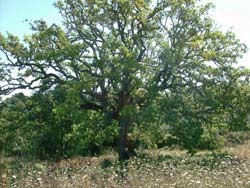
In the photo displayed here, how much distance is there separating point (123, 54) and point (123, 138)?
4021mm

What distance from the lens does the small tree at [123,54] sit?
20.5 m

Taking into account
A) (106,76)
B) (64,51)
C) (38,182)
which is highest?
(64,51)

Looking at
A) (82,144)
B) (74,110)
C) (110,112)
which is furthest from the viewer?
(110,112)

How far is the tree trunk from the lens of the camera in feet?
68.6

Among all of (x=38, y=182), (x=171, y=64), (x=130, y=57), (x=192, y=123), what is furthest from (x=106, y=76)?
(x=38, y=182)

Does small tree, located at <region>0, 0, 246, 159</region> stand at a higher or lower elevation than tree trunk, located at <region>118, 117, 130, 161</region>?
higher

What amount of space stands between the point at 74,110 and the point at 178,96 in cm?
462

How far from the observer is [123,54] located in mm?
20047

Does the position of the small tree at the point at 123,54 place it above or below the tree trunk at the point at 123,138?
above

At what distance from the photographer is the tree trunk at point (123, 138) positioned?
68.6ft

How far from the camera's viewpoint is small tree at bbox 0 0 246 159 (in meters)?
20.5

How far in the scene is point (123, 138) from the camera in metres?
21.4

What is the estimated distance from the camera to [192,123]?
19.3 metres

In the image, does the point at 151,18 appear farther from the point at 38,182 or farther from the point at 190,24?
the point at 38,182
